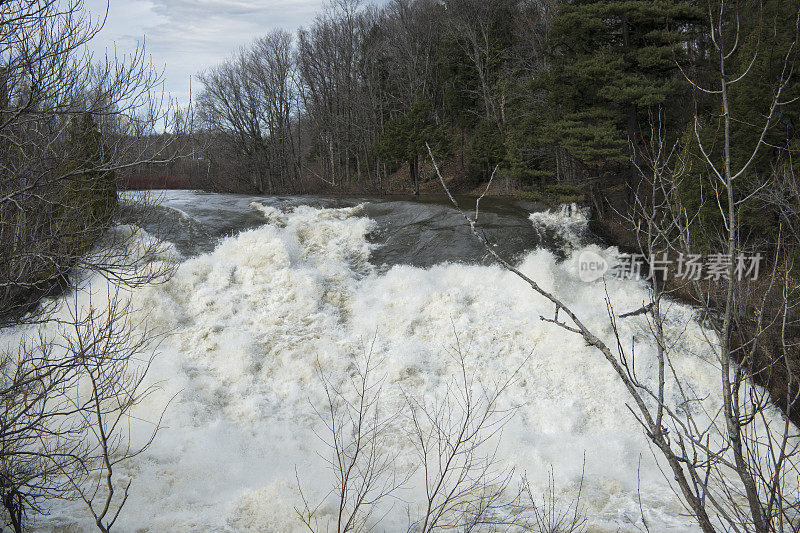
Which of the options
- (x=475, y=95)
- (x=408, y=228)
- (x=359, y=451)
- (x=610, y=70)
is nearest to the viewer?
(x=359, y=451)

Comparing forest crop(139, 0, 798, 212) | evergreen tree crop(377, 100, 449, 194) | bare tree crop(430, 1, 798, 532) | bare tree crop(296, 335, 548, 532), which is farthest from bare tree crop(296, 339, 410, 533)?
evergreen tree crop(377, 100, 449, 194)

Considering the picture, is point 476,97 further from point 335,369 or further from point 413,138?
point 335,369

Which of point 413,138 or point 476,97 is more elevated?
point 476,97

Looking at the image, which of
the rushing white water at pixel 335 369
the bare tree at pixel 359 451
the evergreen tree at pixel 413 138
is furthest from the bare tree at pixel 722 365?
the evergreen tree at pixel 413 138

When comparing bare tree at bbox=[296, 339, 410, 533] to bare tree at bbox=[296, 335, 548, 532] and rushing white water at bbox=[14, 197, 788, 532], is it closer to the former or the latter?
bare tree at bbox=[296, 335, 548, 532]

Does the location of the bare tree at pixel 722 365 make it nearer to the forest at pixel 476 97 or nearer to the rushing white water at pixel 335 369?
the rushing white water at pixel 335 369

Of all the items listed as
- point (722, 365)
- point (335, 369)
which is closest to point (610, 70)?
point (335, 369)

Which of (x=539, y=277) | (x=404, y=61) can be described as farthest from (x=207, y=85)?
(x=539, y=277)

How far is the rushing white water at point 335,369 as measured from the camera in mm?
6164

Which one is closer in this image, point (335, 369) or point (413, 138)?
point (335, 369)

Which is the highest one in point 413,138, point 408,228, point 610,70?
point 610,70

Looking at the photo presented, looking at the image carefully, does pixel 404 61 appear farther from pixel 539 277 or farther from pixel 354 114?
pixel 539 277

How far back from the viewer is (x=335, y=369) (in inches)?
351

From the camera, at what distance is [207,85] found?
29.1 m
